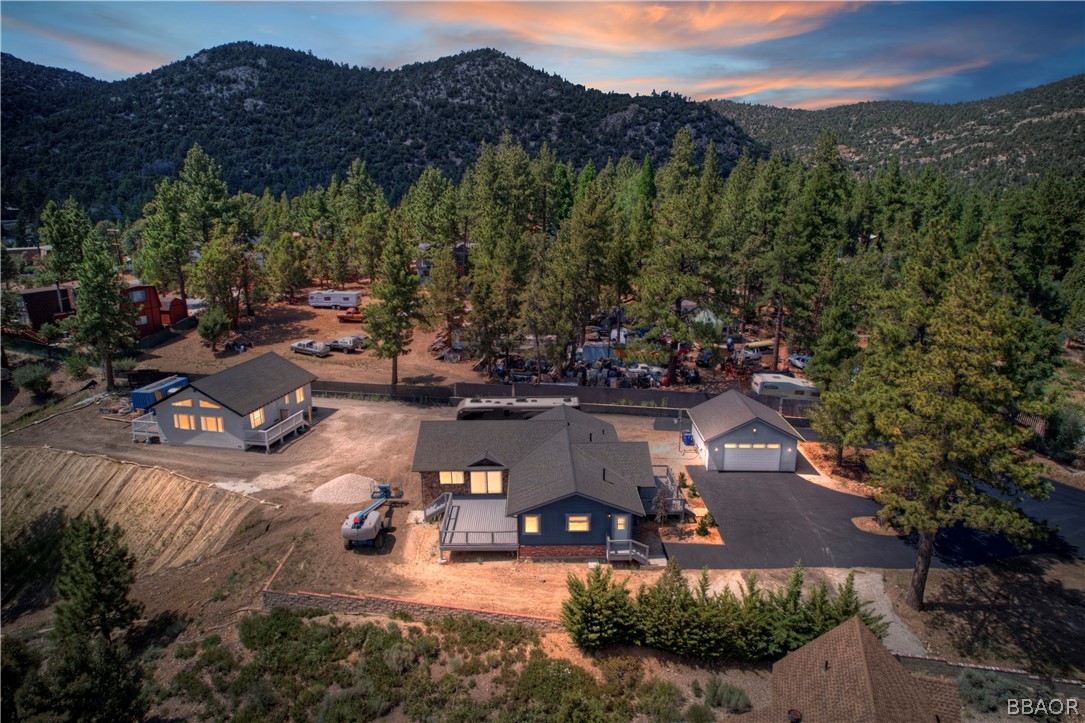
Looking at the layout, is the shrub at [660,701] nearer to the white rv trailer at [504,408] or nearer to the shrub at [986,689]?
the shrub at [986,689]

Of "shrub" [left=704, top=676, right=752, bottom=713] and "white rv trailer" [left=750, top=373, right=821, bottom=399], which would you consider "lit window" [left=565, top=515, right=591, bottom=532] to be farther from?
"white rv trailer" [left=750, top=373, right=821, bottom=399]

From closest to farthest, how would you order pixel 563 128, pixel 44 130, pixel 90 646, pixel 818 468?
1. pixel 90 646
2. pixel 818 468
3. pixel 44 130
4. pixel 563 128

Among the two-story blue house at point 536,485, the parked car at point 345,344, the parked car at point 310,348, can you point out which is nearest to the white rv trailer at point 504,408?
the two-story blue house at point 536,485

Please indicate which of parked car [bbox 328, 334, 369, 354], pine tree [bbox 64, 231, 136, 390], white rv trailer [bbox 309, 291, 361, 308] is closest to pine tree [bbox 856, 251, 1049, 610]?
parked car [bbox 328, 334, 369, 354]

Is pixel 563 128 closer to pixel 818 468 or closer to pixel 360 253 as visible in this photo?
pixel 360 253

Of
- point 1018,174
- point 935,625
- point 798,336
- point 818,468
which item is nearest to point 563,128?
point 1018,174

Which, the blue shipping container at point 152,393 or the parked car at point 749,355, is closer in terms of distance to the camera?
the blue shipping container at point 152,393
